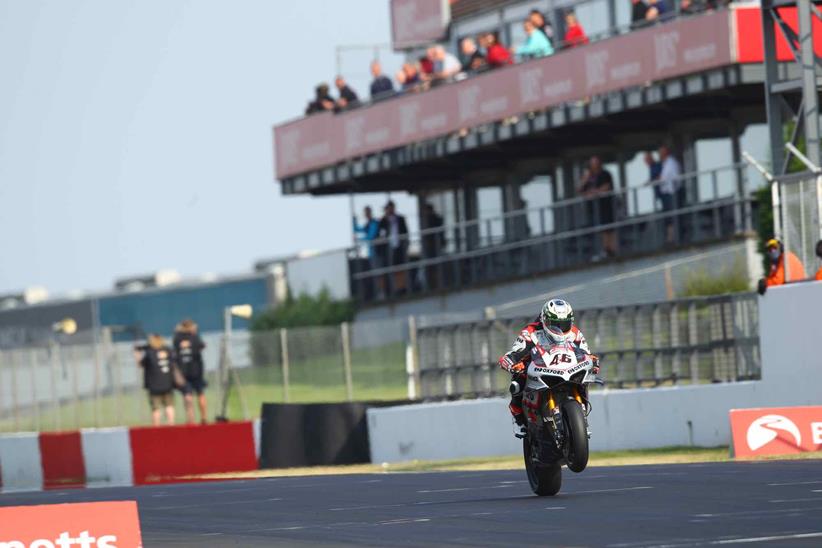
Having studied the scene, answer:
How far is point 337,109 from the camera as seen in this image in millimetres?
44531

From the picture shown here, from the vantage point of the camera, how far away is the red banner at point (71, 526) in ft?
39.6

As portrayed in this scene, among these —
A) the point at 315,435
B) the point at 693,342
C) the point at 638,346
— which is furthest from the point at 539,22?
the point at 693,342

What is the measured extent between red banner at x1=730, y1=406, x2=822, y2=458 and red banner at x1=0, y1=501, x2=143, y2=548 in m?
9.20

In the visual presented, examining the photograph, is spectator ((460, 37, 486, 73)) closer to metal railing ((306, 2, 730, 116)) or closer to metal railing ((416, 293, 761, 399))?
metal railing ((306, 2, 730, 116))

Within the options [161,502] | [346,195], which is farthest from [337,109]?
[161,502]

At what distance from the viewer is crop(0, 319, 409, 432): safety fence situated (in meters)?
30.4

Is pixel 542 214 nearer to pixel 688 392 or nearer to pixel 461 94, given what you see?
pixel 461 94

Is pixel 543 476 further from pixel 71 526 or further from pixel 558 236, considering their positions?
pixel 558 236

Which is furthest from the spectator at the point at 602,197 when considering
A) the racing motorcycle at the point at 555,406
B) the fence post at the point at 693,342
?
the racing motorcycle at the point at 555,406

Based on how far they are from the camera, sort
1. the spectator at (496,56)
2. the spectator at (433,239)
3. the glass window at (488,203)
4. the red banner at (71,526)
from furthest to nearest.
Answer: the glass window at (488,203) → the spectator at (433,239) → the spectator at (496,56) → the red banner at (71,526)

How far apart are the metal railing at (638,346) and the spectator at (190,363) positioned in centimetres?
488

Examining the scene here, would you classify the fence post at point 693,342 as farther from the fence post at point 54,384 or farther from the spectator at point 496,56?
the spectator at point 496,56

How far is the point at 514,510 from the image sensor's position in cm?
1473

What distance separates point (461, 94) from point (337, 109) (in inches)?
207
